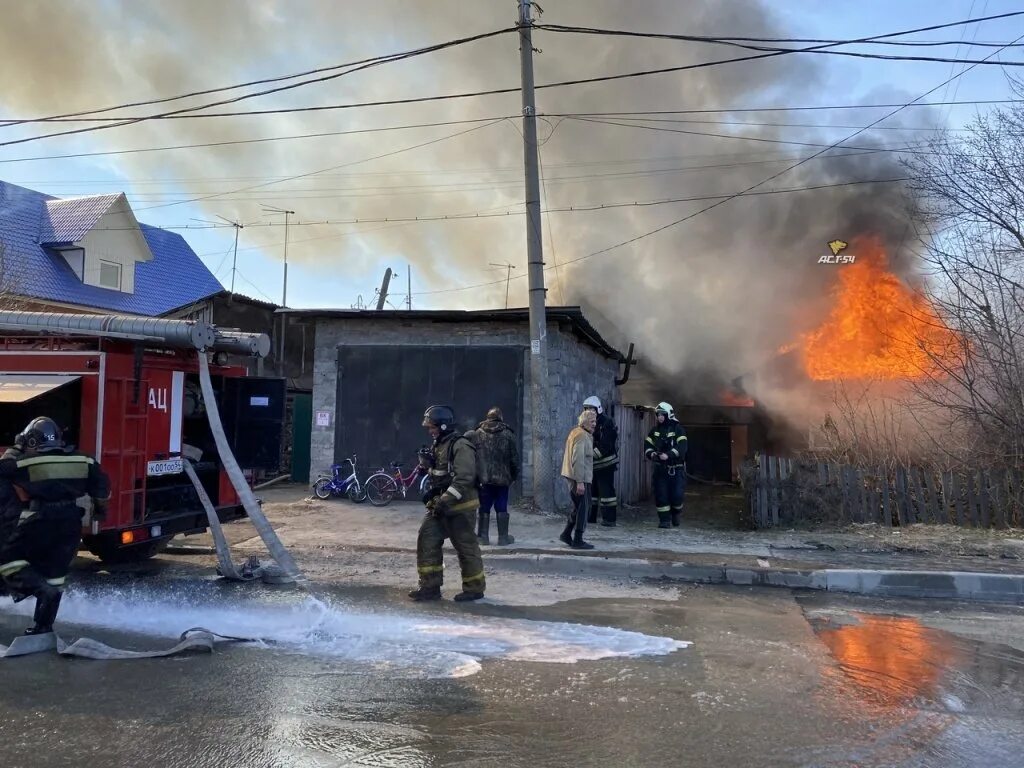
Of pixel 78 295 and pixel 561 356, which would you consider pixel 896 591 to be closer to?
pixel 561 356

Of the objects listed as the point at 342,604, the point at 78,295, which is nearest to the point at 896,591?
the point at 342,604

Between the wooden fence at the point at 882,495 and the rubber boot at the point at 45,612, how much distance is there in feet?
27.4

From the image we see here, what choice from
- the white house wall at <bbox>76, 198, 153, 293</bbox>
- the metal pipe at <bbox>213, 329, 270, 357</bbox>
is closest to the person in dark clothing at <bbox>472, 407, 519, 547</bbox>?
the metal pipe at <bbox>213, 329, 270, 357</bbox>

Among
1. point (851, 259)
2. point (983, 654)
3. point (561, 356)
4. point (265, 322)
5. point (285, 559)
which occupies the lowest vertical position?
point (983, 654)

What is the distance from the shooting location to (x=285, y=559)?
5.90 m

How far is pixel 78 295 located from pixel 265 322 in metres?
4.70

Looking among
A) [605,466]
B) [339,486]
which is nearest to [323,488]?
[339,486]

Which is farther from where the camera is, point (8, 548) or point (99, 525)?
point (99, 525)

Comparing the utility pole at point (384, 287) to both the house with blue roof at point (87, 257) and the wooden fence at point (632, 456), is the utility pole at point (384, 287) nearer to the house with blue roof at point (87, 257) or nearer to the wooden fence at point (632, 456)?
A: the house with blue roof at point (87, 257)

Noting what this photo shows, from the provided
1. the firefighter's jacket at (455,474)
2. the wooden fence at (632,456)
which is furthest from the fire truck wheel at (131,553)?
the wooden fence at (632,456)

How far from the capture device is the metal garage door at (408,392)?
10711 mm

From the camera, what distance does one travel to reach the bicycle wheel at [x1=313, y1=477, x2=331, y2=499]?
10.9m

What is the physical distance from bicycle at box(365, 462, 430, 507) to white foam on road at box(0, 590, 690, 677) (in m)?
4.78

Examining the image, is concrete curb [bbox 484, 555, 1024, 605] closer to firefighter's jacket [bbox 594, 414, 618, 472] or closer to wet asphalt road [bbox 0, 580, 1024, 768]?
wet asphalt road [bbox 0, 580, 1024, 768]
